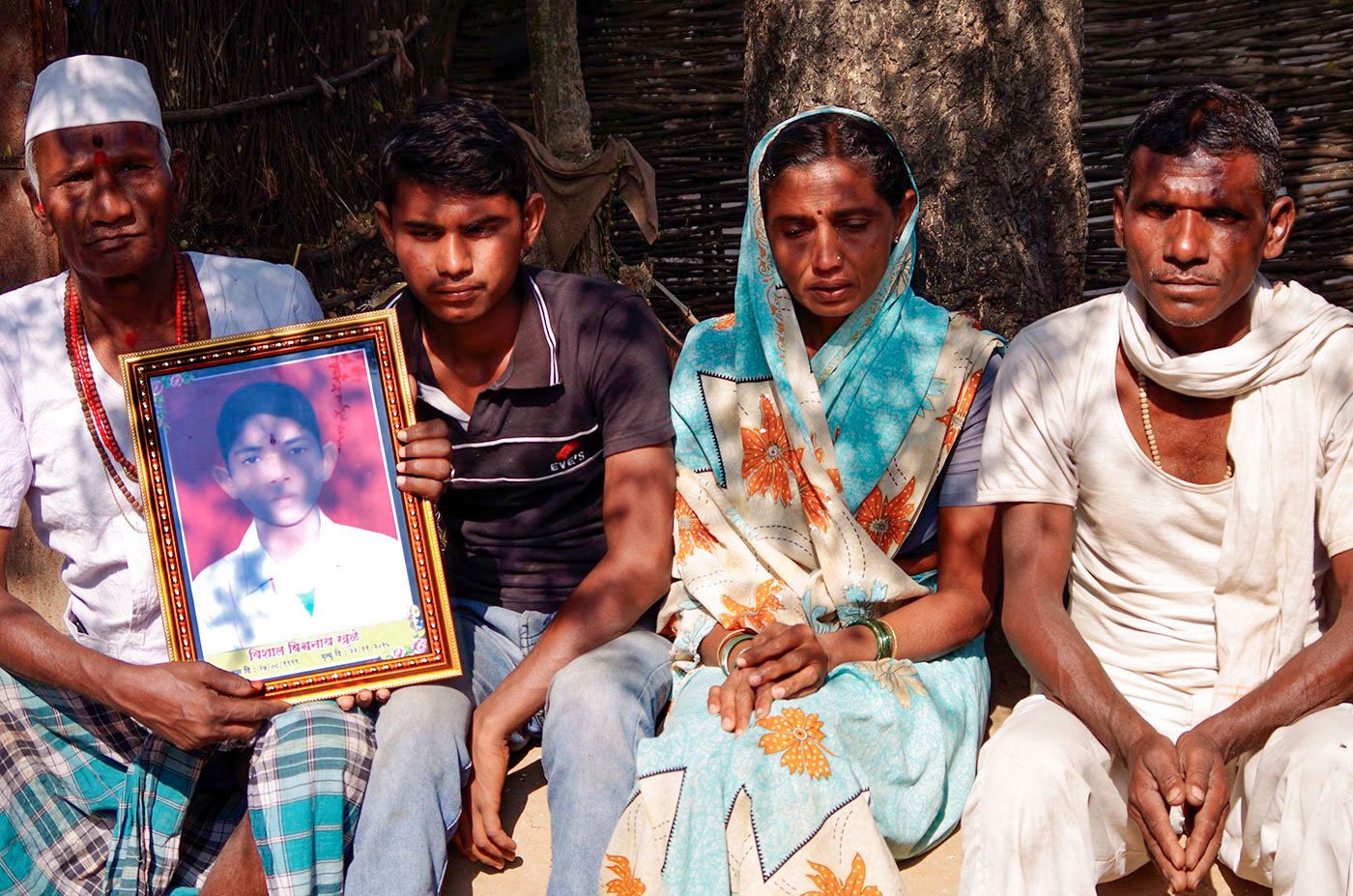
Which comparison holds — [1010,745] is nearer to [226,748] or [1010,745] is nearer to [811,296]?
[811,296]

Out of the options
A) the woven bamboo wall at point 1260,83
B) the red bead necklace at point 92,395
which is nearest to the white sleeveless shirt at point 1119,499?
the red bead necklace at point 92,395

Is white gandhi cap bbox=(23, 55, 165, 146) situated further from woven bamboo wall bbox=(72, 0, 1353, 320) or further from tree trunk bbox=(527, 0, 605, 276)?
tree trunk bbox=(527, 0, 605, 276)

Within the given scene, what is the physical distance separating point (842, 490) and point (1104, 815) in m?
0.96

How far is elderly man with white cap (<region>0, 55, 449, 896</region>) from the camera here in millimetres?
3299

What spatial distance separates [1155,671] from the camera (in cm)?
317

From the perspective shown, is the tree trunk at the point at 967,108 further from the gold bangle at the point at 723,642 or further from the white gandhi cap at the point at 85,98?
the white gandhi cap at the point at 85,98

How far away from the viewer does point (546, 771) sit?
308cm

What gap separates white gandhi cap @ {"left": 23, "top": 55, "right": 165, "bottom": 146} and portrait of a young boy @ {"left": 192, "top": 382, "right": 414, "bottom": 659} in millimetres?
786

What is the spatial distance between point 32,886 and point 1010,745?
2359 millimetres

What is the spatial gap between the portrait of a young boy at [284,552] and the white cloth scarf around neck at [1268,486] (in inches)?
72.6

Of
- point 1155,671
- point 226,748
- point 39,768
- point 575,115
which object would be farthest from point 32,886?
point 575,115

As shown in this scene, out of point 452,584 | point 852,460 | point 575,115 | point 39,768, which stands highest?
point 575,115

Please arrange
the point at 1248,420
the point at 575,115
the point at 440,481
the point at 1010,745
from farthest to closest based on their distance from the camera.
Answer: the point at 575,115, the point at 440,481, the point at 1248,420, the point at 1010,745

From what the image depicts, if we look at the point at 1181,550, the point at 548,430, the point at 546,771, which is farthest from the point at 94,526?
the point at 1181,550
